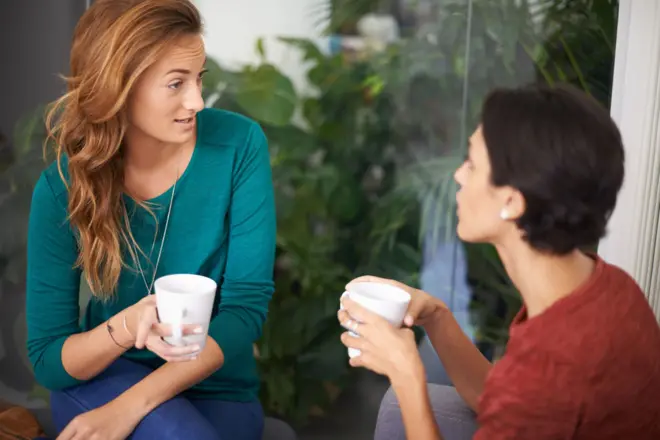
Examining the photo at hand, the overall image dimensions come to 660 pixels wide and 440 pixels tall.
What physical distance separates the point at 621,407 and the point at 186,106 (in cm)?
84

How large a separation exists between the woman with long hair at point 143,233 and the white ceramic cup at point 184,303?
0.04 m

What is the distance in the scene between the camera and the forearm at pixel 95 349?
124 cm

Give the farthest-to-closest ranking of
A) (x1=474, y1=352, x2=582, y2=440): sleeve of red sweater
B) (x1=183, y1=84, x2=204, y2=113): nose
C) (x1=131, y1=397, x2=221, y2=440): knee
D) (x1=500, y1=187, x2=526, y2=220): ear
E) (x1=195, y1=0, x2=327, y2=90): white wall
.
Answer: (x1=195, y1=0, x2=327, y2=90): white wall < (x1=183, y1=84, x2=204, y2=113): nose < (x1=131, y1=397, x2=221, y2=440): knee < (x1=500, y1=187, x2=526, y2=220): ear < (x1=474, y1=352, x2=582, y2=440): sleeve of red sweater

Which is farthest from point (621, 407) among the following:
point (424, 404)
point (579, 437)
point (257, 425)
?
point (257, 425)

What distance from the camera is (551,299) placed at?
1.01 m

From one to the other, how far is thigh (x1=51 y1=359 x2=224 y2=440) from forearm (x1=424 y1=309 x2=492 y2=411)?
1.35ft

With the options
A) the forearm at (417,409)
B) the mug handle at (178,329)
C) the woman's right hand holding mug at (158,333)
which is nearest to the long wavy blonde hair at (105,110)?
the woman's right hand holding mug at (158,333)

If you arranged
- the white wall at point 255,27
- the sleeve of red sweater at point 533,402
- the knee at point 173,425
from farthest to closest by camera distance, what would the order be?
the white wall at point 255,27 → the knee at point 173,425 → the sleeve of red sweater at point 533,402

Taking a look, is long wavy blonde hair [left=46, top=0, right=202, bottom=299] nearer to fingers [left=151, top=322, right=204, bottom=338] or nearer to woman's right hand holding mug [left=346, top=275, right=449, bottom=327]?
fingers [left=151, top=322, right=204, bottom=338]

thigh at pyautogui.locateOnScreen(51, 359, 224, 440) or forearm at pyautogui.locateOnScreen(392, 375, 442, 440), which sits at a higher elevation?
forearm at pyautogui.locateOnScreen(392, 375, 442, 440)

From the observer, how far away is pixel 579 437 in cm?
93

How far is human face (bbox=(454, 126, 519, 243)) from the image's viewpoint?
3.39 feet

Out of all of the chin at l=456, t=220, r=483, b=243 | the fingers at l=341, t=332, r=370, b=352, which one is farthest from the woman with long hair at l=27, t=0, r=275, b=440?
the chin at l=456, t=220, r=483, b=243

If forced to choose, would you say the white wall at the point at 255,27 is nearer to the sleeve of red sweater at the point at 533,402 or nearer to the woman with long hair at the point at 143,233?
the woman with long hair at the point at 143,233
